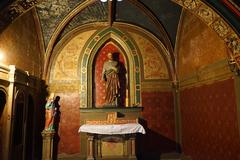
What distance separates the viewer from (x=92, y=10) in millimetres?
7602

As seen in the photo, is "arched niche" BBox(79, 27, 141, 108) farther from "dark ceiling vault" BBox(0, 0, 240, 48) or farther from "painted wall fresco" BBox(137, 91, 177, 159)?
"dark ceiling vault" BBox(0, 0, 240, 48)

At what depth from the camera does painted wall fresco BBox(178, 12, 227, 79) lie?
17.6ft

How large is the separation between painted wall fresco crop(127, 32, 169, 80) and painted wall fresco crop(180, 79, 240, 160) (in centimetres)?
130

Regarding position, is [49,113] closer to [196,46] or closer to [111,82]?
[111,82]

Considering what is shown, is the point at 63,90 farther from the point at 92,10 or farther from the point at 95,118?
the point at 92,10

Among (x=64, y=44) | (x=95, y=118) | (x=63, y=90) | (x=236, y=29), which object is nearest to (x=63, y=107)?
(x=63, y=90)

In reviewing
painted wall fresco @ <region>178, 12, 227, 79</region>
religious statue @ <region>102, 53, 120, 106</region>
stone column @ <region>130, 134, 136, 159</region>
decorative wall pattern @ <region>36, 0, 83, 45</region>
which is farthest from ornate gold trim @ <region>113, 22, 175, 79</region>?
stone column @ <region>130, 134, 136, 159</region>

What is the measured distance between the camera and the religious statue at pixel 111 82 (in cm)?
814

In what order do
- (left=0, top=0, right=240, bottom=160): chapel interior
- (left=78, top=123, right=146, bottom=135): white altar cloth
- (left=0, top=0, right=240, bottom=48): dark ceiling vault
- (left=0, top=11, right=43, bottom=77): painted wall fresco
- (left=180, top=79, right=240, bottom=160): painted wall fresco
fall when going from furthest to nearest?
1. (left=0, top=0, right=240, bottom=48): dark ceiling vault
2. (left=78, top=123, right=146, bottom=135): white altar cloth
3. (left=0, top=11, right=43, bottom=77): painted wall fresco
4. (left=0, top=0, right=240, bottom=160): chapel interior
5. (left=180, top=79, right=240, bottom=160): painted wall fresco

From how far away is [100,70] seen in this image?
28.3 ft

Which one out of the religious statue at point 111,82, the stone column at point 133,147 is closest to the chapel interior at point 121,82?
the stone column at point 133,147

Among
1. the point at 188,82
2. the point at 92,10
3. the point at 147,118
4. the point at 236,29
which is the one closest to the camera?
the point at 236,29

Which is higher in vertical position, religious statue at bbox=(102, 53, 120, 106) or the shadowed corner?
religious statue at bbox=(102, 53, 120, 106)

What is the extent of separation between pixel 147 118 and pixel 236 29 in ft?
14.9
